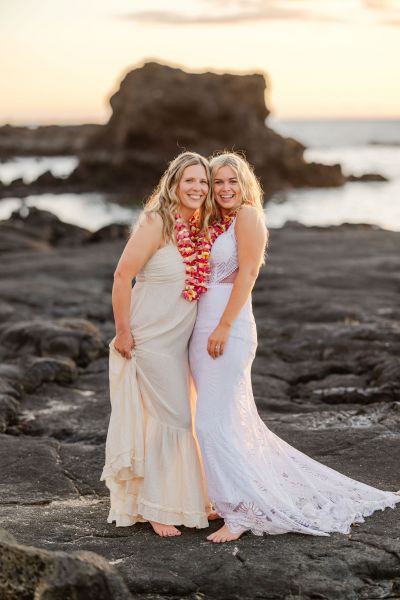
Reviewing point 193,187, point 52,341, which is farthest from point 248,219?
point 52,341

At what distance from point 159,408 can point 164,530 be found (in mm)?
750

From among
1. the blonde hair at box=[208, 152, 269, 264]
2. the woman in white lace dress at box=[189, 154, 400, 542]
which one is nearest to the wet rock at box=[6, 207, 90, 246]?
the blonde hair at box=[208, 152, 269, 264]

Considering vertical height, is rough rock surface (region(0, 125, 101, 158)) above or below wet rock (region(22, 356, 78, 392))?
above

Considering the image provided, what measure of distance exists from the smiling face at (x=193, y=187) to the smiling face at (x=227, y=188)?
0.09 meters

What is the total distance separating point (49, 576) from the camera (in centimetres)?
409

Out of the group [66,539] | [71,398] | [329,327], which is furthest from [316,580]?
[329,327]

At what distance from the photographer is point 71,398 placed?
9.82 meters

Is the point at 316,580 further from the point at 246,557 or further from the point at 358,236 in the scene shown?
the point at 358,236

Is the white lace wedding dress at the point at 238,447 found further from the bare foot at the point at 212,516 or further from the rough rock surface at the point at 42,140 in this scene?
the rough rock surface at the point at 42,140

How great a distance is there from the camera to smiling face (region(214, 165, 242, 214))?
18.9 feet

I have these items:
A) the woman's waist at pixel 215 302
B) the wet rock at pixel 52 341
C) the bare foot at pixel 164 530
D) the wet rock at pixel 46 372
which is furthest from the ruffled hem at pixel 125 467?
the wet rock at pixel 52 341

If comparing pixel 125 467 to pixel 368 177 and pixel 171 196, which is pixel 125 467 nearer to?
pixel 171 196

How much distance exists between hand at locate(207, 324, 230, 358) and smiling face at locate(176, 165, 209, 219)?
2.57 feet

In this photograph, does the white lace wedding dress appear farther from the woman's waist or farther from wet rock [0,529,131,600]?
wet rock [0,529,131,600]
